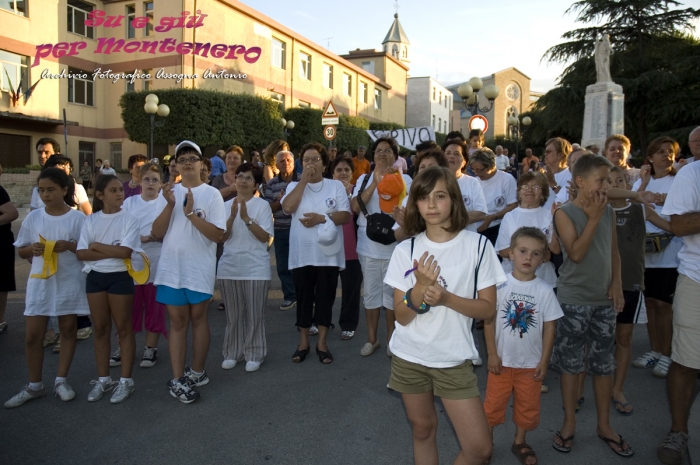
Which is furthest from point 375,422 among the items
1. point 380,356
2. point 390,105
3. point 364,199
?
point 390,105

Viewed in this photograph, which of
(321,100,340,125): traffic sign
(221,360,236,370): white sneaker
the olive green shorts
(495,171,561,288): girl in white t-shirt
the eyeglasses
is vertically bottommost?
(221,360,236,370): white sneaker

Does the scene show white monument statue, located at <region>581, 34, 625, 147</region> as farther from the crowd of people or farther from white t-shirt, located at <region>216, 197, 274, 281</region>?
white t-shirt, located at <region>216, 197, 274, 281</region>

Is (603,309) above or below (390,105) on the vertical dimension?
below

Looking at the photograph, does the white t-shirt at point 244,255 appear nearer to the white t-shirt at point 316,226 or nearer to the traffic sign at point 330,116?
the white t-shirt at point 316,226

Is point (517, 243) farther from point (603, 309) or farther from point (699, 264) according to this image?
point (699, 264)

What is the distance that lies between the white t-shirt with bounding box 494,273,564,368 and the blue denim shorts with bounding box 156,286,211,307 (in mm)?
2280

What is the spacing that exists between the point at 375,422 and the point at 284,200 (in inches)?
89.9

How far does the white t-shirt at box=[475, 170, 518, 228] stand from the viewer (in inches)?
221

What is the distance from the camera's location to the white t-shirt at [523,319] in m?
3.18

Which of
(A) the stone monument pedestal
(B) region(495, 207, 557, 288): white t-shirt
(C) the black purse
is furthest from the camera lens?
(A) the stone monument pedestal

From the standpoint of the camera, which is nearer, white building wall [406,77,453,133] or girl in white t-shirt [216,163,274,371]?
girl in white t-shirt [216,163,274,371]

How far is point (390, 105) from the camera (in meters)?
47.3

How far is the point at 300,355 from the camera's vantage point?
498 cm

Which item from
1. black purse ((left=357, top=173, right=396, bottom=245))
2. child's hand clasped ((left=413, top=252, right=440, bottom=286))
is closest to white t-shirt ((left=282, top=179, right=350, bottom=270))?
black purse ((left=357, top=173, right=396, bottom=245))
